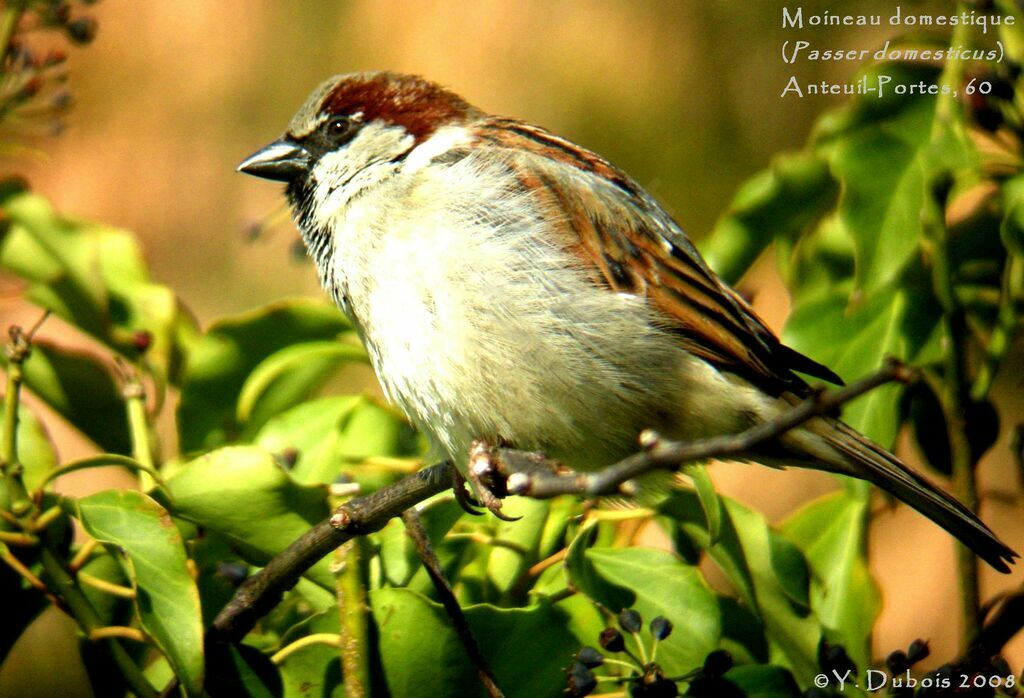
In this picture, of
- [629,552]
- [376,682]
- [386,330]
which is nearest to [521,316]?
[386,330]

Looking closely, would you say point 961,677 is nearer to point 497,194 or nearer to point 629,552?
point 629,552

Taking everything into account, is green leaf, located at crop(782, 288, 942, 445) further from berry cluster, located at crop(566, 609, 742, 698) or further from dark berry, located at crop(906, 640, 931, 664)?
berry cluster, located at crop(566, 609, 742, 698)

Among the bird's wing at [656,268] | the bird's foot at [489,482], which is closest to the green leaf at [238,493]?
the bird's foot at [489,482]

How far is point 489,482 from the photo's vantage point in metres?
1.12

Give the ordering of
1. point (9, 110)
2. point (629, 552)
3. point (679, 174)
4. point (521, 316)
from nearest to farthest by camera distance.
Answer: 1. point (629, 552)
2. point (521, 316)
3. point (9, 110)
4. point (679, 174)

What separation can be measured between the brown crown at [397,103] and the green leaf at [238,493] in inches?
24.8

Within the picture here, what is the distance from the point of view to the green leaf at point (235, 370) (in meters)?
1.31

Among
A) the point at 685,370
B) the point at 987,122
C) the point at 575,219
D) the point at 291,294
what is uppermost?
the point at 987,122

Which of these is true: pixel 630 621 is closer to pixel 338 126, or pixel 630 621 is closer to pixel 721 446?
pixel 721 446

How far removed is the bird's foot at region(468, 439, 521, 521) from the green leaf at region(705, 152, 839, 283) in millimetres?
442

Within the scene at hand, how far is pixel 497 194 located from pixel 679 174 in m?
1.17

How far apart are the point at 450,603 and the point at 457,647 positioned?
4cm

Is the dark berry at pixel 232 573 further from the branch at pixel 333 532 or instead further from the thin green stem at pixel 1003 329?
the thin green stem at pixel 1003 329

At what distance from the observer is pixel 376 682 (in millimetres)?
979
